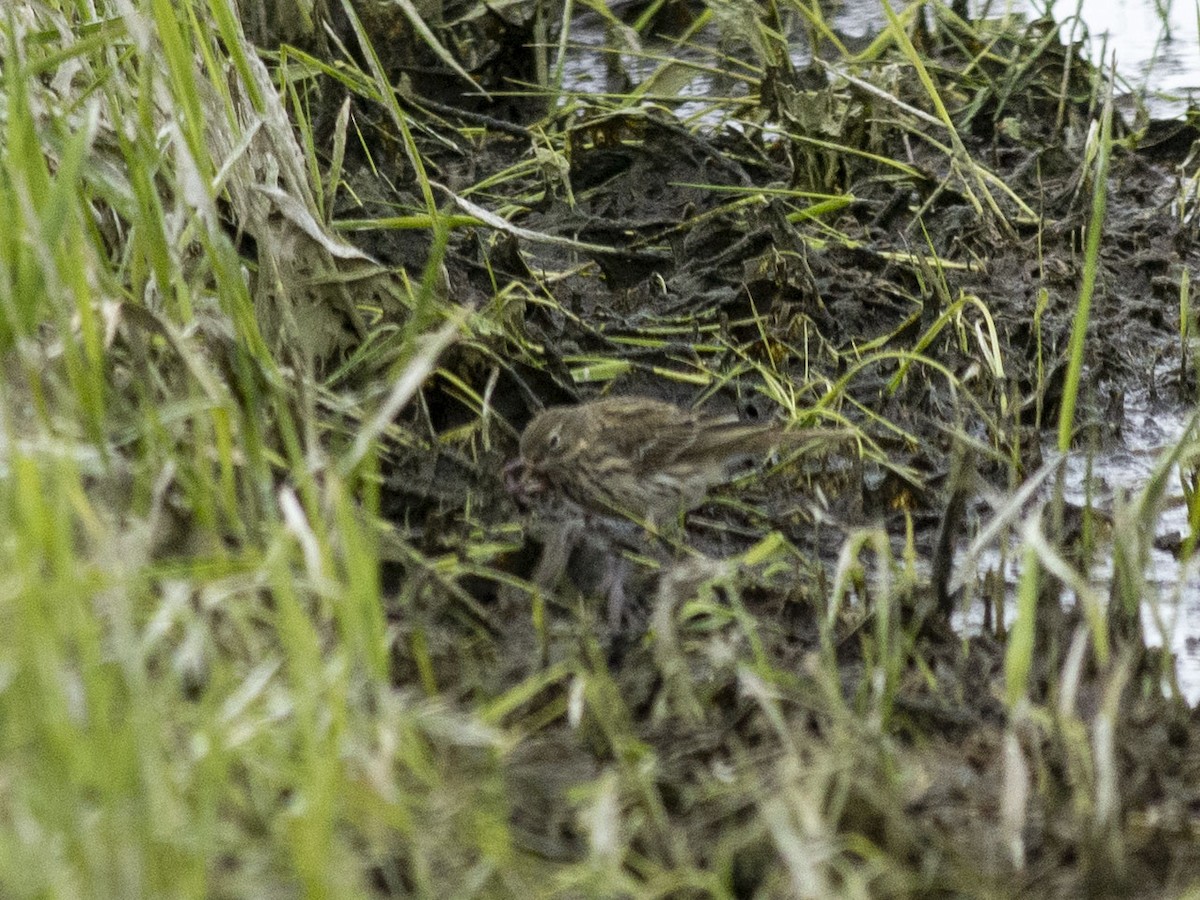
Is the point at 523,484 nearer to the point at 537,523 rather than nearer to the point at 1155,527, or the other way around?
the point at 537,523

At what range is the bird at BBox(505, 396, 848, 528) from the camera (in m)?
4.69

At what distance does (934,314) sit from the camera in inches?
226

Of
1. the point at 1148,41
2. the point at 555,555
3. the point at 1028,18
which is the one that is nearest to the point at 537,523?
the point at 555,555

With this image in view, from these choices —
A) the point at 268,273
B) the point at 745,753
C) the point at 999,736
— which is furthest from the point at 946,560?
the point at 268,273

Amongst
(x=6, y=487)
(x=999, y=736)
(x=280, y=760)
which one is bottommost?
(x=999, y=736)

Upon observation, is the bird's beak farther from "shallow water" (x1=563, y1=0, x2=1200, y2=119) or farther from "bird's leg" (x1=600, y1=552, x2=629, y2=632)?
"shallow water" (x1=563, y1=0, x2=1200, y2=119)

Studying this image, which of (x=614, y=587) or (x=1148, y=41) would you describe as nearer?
(x=614, y=587)

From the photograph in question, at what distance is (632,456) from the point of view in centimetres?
479

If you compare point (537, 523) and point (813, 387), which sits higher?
point (537, 523)

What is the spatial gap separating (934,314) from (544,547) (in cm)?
216

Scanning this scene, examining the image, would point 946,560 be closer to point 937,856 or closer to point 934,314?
point 937,856

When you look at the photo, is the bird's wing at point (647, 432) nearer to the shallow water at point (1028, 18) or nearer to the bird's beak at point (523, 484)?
the bird's beak at point (523, 484)

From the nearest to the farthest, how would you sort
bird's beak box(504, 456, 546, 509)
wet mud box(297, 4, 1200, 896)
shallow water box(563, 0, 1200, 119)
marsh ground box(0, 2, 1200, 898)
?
marsh ground box(0, 2, 1200, 898), wet mud box(297, 4, 1200, 896), bird's beak box(504, 456, 546, 509), shallow water box(563, 0, 1200, 119)

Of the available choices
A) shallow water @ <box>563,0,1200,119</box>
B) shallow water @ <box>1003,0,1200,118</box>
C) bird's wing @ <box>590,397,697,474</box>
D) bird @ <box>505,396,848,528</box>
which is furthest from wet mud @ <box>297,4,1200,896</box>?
shallow water @ <box>1003,0,1200,118</box>
